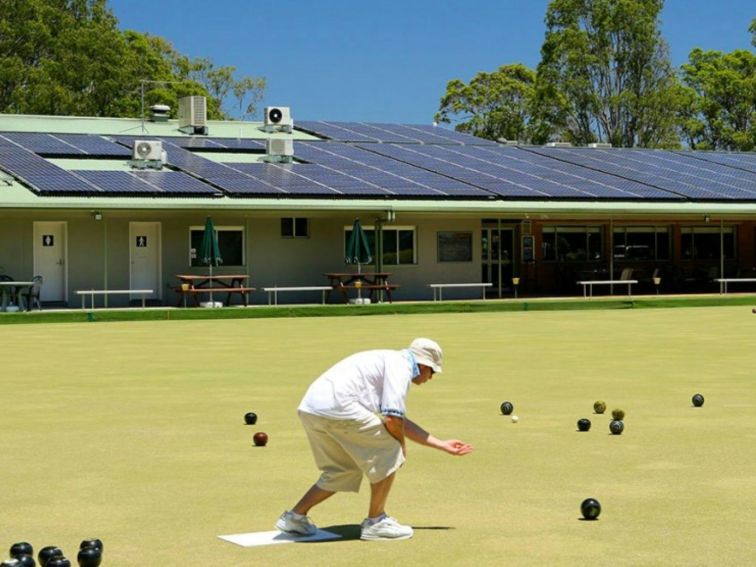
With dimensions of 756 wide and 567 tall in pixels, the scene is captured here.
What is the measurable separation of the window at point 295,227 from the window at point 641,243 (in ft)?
34.8

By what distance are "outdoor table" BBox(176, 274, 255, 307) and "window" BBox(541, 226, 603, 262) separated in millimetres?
10864

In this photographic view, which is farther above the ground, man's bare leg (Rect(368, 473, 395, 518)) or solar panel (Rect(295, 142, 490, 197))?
solar panel (Rect(295, 142, 490, 197))

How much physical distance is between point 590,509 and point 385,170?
31097 millimetres

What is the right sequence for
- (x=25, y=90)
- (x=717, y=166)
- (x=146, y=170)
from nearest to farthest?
(x=146, y=170) → (x=717, y=166) → (x=25, y=90)

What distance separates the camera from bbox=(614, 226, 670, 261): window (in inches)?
1638

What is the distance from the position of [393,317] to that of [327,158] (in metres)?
9.97

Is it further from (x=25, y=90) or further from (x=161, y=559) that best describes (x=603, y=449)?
(x=25, y=90)

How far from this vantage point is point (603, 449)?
992cm

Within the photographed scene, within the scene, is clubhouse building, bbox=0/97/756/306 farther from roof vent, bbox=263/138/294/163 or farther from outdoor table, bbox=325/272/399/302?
outdoor table, bbox=325/272/399/302

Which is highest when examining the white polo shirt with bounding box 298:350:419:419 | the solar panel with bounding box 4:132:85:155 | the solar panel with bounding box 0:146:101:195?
the solar panel with bounding box 4:132:85:155

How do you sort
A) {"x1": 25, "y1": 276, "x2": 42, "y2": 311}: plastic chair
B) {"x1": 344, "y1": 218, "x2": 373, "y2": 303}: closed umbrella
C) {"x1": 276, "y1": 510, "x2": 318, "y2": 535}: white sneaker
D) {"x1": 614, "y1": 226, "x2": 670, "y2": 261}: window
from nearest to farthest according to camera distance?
{"x1": 276, "y1": 510, "x2": 318, "y2": 535}: white sneaker → {"x1": 25, "y1": 276, "x2": 42, "y2": 311}: plastic chair → {"x1": 344, "y1": 218, "x2": 373, "y2": 303}: closed umbrella → {"x1": 614, "y1": 226, "x2": 670, "y2": 261}: window

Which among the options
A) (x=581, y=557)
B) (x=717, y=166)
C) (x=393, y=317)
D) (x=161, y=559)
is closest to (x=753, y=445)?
(x=581, y=557)

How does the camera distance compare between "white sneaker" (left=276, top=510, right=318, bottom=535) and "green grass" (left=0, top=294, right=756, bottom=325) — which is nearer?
"white sneaker" (left=276, top=510, right=318, bottom=535)

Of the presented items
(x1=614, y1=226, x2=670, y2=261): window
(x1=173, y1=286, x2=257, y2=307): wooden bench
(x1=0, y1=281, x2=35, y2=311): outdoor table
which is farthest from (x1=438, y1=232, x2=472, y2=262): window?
(x1=0, y1=281, x2=35, y2=311): outdoor table
